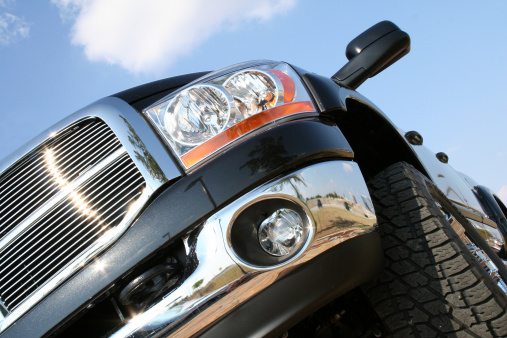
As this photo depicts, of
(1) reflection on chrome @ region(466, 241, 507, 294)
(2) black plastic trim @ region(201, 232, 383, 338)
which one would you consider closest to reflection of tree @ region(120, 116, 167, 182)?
(2) black plastic trim @ region(201, 232, 383, 338)

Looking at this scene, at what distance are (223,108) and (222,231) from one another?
0.44 metres

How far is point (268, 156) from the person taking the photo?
57.7 inches

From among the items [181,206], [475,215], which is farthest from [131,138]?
[475,215]

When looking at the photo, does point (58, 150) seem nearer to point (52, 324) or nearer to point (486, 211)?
point (52, 324)

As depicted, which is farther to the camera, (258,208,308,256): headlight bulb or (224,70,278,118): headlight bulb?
(224,70,278,118): headlight bulb

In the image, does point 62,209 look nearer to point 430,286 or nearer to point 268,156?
point 268,156

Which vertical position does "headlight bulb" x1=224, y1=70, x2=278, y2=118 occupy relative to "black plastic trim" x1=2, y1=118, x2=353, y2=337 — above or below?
above

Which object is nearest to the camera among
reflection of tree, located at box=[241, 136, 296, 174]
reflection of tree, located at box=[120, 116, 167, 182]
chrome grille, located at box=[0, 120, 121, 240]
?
reflection of tree, located at box=[241, 136, 296, 174]

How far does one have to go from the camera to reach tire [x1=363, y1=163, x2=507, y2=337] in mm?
1512

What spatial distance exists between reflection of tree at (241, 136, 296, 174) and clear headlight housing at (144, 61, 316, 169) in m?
0.09

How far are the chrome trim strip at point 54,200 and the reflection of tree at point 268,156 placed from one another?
48cm

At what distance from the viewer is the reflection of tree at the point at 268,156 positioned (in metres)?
1.45

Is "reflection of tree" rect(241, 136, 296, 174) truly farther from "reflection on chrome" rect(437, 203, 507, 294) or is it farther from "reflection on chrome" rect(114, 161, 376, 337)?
"reflection on chrome" rect(437, 203, 507, 294)

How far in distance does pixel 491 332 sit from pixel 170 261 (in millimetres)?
1024
